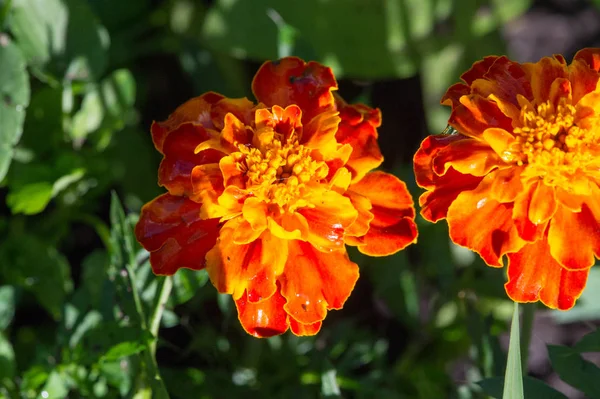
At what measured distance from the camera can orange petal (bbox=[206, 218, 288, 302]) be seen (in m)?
0.95

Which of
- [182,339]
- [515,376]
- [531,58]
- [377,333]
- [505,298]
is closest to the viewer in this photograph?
[515,376]

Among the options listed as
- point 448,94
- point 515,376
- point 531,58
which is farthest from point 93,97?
point 531,58

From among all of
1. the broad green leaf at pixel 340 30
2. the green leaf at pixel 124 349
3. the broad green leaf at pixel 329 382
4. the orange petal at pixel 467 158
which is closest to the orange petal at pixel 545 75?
the orange petal at pixel 467 158

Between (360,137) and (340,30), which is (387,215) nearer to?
(360,137)

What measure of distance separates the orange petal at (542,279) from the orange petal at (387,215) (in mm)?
145

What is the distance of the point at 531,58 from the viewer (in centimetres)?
214

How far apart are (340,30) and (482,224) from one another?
36.1 inches

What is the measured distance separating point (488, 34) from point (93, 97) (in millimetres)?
985

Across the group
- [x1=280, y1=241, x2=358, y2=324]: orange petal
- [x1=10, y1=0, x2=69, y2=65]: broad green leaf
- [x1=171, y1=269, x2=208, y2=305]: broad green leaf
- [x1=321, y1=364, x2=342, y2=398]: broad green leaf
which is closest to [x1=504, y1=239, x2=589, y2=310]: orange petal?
[x1=280, y1=241, x2=358, y2=324]: orange petal

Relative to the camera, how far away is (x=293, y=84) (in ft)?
3.51

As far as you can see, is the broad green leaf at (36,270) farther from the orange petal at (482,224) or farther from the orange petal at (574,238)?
the orange petal at (574,238)

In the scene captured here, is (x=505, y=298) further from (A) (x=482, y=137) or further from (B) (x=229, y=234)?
(B) (x=229, y=234)

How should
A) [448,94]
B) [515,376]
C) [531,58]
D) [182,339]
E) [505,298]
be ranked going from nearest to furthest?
1. [515,376]
2. [448,94]
3. [505,298]
4. [182,339]
5. [531,58]

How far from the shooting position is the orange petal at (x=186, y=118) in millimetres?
1028
